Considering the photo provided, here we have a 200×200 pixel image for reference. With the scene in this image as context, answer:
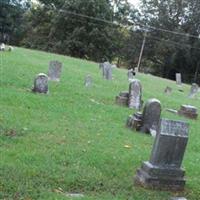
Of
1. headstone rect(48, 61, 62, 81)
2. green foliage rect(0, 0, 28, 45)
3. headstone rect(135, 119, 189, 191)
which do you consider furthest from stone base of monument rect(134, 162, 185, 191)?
green foliage rect(0, 0, 28, 45)

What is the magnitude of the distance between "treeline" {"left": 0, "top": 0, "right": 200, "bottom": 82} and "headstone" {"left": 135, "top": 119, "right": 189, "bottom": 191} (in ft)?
156

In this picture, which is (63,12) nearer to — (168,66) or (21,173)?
(168,66)

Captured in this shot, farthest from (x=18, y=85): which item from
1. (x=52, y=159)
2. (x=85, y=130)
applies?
(x=52, y=159)

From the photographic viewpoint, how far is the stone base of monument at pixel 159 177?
762cm

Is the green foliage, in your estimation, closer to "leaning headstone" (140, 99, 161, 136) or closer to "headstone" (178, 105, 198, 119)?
"headstone" (178, 105, 198, 119)

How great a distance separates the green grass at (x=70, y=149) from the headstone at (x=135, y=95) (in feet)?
1.58

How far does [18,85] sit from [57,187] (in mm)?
9338

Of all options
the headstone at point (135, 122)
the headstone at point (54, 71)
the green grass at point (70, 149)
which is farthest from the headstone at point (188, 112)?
the headstone at point (54, 71)

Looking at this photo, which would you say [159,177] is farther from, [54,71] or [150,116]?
[54,71]

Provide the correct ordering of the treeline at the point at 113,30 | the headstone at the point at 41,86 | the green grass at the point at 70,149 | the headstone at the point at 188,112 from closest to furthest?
the green grass at the point at 70,149 < the headstone at the point at 41,86 < the headstone at the point at 188,112 < the treeline at the point at 113,30

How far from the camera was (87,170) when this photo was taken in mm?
7777

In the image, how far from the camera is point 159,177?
7.70 m

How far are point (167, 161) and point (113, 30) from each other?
5196cm

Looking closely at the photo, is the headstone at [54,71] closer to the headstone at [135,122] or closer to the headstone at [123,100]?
the headstone at [123,100]
